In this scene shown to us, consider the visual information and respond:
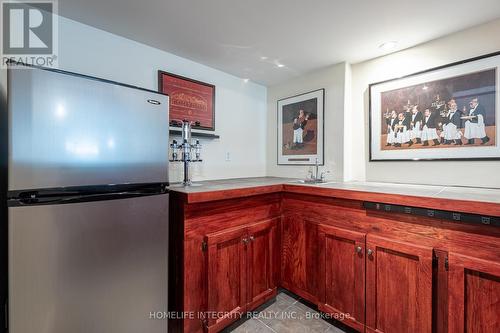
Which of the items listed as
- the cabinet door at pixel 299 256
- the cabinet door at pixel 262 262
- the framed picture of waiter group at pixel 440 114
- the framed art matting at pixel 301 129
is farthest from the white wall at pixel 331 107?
the cabinet door at pixel 262 262

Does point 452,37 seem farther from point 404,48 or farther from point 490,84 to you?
point 490,84

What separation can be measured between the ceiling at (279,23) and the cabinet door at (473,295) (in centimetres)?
150

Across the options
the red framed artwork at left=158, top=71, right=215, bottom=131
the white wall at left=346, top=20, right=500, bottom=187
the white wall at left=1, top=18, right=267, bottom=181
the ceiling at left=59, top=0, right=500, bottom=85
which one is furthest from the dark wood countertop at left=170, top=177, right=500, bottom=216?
the ceiling at left=59, top=0, right=500, bottom=85

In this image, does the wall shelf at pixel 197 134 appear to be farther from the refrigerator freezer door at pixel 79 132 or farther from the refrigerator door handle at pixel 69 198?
the refrigerator door handle at pixel 69 198

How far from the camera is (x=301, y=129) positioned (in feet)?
8.25

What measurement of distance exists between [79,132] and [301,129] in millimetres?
2041

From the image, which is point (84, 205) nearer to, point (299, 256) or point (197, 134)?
point (197, 134)

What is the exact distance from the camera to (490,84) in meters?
1.53

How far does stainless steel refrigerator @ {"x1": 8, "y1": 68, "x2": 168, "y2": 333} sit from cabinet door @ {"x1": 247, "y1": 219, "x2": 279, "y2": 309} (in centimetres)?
68

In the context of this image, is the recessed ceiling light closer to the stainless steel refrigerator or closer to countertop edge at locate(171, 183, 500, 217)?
countertop edge at locate(171, 183, 500, 217)

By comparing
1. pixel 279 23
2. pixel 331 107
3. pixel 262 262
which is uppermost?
pixel 279 23

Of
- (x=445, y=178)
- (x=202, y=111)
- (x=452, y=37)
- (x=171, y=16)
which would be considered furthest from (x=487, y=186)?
(x=171, y=16)

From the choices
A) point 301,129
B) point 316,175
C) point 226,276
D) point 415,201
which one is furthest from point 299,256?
point 301,129

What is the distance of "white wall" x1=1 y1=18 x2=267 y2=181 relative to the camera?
5.14 feet
